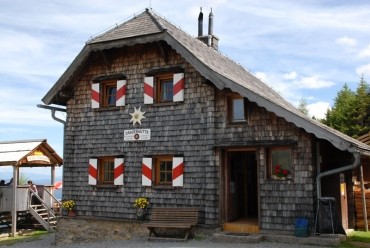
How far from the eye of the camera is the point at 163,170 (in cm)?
1365

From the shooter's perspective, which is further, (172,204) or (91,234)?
(91,234)

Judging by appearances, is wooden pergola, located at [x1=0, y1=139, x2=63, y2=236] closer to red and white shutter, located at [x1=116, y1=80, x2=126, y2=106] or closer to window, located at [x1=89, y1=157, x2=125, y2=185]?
window, located at [x1=89, y1=157, x2=125, y2=185]

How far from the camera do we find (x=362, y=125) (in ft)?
106

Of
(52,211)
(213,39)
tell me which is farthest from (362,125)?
(52,211)

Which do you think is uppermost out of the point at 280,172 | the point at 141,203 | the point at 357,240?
the point at 280,172

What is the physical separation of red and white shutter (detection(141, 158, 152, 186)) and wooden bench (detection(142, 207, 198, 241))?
890 millimetres

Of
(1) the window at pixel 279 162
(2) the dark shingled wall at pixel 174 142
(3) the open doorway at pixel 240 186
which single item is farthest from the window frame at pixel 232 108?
(1) the window at pixel 279 162

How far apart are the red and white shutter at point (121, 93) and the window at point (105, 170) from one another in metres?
1.82

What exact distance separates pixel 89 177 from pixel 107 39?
4.43 m

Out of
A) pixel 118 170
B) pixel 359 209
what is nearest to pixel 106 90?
pixel 118 170

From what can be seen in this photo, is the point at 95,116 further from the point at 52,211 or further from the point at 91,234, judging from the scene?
the point at 52,211

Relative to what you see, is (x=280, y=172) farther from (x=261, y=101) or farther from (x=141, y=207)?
(x=141, y=207)

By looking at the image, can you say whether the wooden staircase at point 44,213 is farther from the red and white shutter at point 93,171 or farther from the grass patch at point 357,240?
the grass patch at point 357,240

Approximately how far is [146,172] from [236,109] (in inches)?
131
